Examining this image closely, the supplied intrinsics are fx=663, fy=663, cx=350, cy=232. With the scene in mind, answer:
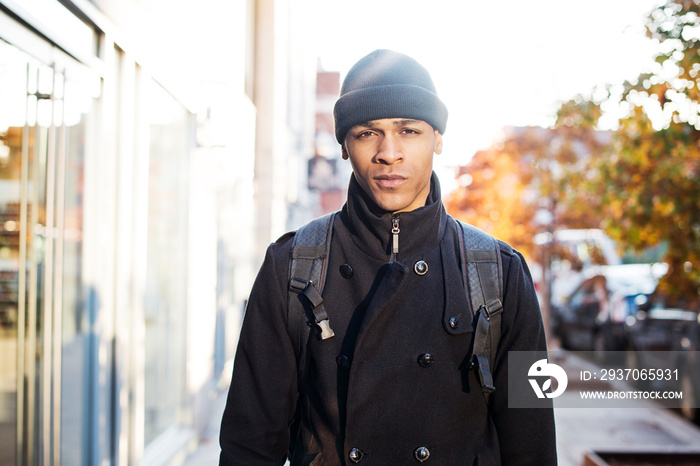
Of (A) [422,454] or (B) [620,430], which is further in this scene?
(B) [620,430]

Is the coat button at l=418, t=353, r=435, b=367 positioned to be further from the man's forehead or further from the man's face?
the man's forehead

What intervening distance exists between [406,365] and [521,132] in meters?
9.83

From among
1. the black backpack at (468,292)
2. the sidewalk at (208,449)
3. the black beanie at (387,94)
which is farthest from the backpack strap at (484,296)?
the sidewalk at (208,449)

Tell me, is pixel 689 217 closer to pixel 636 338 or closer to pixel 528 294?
pixel 636 338

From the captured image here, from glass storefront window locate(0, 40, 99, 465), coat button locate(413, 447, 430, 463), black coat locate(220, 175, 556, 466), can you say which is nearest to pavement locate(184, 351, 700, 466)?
glass storefront window locate(0, 40, 99, 465)

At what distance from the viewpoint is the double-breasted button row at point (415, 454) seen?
1.87m

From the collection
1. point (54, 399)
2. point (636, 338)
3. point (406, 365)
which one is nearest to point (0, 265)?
point (54, 399)

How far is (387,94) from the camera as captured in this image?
211cm

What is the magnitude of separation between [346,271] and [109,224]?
228 centimetres

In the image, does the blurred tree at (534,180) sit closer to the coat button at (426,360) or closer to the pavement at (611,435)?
the pavement at (611,435)

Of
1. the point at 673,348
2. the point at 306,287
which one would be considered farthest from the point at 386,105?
the point at 673,348

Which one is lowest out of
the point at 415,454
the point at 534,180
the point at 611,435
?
the point at 611,435

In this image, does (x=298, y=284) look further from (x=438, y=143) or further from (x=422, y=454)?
(x=438, y=143)

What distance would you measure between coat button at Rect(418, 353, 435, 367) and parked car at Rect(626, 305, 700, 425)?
6.14m
